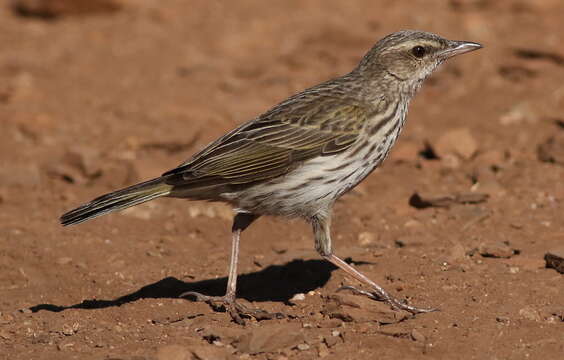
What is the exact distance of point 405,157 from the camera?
36.2 feet

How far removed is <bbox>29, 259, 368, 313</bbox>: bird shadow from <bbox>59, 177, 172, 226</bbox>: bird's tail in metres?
0.81

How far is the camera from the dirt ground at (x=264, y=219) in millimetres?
6695

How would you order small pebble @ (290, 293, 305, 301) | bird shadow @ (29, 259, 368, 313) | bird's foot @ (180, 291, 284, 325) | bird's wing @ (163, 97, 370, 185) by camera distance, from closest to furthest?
bird's foot @ (180, 291, 284, 325) < bird's wing @ (163, 97, 370, 185) < small pebble @ (290, 293, 305, 301) < bird shadow @ (29, 259, 368, 313)

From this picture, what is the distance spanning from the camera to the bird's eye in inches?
311

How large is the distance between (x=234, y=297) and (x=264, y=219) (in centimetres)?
244

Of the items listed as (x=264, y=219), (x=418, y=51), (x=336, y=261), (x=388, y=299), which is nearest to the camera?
(x=388, y=299)

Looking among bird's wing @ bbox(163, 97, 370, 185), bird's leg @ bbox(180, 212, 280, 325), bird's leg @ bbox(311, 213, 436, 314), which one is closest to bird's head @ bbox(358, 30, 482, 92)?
bird's wing @ bbox(163, 97, 370, 185)

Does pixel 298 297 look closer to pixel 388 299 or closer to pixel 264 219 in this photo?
pixel 388 299

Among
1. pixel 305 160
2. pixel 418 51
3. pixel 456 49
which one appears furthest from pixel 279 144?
pixel 456 49

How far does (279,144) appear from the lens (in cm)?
755

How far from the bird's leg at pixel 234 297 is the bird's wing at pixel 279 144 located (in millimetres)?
519

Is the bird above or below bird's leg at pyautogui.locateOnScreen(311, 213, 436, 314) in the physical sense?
above

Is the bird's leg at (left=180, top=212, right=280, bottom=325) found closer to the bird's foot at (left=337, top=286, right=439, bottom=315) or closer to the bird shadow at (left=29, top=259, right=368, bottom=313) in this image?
the bird shadow at (left=29, top=259, right=368, bottom=313)

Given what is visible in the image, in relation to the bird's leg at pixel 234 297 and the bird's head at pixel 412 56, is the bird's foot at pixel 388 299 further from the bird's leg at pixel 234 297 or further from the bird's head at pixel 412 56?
the bird's head at pixel 412 56
